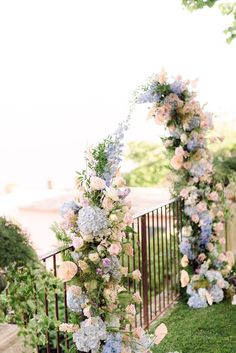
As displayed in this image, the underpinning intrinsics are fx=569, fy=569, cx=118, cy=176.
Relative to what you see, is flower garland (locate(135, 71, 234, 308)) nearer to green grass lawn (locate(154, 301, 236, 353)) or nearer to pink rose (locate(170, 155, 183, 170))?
pink rose (locate(170, 155, 183, 170))

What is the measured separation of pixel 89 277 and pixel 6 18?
12144 mm

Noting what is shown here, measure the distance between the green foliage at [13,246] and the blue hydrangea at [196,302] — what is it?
2307 millimetres

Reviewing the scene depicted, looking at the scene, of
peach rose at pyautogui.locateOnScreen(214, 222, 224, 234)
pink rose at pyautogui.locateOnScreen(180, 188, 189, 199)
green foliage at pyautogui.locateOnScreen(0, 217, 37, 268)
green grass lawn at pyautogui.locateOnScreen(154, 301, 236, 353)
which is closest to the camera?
green foliage at pyautogui.locateOnScreen(0, 217, 37, 268)

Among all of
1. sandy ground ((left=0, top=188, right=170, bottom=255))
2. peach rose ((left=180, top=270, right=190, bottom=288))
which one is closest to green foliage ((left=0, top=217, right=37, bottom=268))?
peach rose ((left=180, top=270, right=190, bottom=288))

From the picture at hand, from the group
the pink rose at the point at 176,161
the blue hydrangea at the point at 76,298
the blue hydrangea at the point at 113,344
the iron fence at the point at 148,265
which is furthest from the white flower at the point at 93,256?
the pink rose at the point at 176,161

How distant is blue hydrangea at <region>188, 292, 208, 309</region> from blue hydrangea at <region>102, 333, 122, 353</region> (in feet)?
5.32

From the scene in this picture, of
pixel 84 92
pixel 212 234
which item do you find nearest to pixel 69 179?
pixel 84 92

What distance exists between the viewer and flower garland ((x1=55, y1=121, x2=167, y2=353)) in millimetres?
2691

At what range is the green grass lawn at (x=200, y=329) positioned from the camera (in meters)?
3.54

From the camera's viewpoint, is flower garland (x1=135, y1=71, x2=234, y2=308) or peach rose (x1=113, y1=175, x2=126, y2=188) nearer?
peach rose (x1=113, y1=175, x2=126, y2=188)

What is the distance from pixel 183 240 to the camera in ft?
14.5

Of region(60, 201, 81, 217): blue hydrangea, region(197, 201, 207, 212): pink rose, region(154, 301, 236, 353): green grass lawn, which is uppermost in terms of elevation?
region(60, 201, 81, 217): blue hydrangea

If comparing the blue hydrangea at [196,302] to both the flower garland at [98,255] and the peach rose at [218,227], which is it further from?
the flower garland at [98,255]

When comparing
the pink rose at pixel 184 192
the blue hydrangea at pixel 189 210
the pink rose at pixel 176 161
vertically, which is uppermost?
the pink rose at pixel 176 161
